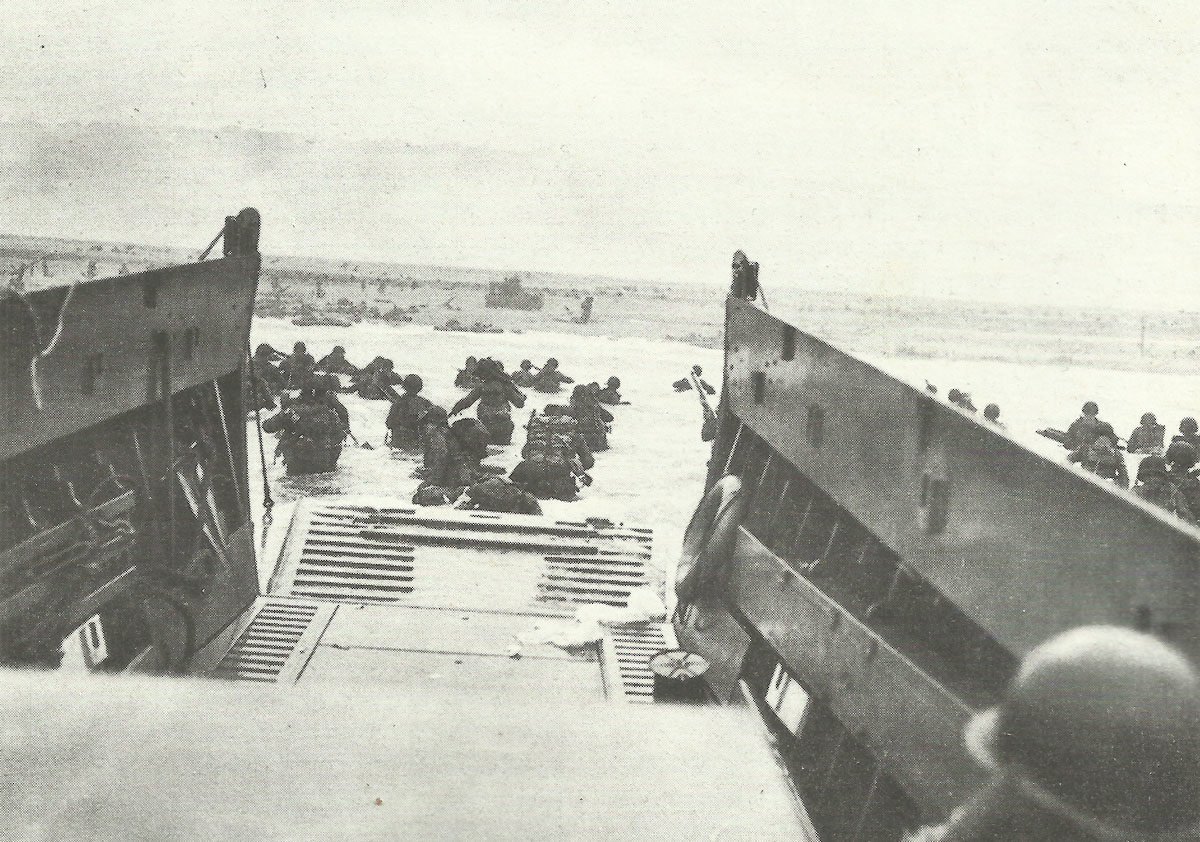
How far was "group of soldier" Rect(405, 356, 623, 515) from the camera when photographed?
860cm

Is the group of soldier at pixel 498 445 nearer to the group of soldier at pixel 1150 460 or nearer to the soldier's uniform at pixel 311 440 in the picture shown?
the soldier's uniform at pixel 311 440

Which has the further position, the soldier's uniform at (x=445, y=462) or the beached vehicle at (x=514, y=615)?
the soldier's uniform at (x=445, y=462)

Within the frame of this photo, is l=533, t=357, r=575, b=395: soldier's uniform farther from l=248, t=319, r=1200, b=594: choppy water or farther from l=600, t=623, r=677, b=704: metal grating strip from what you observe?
l=600, t=623, r=677, b=704: metal grating strip

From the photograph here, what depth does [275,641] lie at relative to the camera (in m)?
4.82

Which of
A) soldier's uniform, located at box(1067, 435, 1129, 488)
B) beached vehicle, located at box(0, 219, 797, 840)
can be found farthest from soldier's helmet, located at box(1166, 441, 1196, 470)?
beached vehicle, located at box(0, 219, 797, 840)

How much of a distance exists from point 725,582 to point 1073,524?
2772 mm

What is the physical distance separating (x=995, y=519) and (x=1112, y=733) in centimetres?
72

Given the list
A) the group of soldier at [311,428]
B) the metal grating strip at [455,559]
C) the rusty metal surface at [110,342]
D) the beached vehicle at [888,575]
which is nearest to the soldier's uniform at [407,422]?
the group of soldier at [311,428]

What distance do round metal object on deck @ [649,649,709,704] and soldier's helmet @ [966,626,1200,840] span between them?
2171 mm

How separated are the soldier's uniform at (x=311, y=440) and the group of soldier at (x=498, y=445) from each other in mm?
935

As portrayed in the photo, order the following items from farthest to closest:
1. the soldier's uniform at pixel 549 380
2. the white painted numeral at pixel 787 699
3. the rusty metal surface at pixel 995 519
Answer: the soldier's uniform at pixel 549 380, the white painted numeral at pixel 787 699, the rusty metal surface at pixel 995 519

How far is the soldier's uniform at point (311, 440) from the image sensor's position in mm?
10766

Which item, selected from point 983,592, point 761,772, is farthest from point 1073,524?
point 761,772

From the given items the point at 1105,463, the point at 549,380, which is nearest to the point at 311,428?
the point at 1105,463
